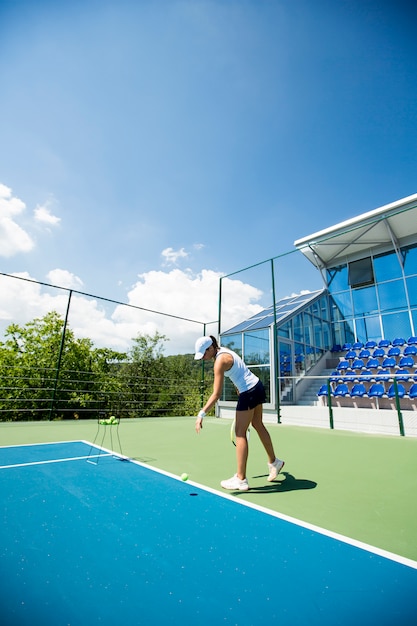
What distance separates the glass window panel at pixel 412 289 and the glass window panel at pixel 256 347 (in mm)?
7051

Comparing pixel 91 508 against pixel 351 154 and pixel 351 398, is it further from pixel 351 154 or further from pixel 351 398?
pixel 351 398

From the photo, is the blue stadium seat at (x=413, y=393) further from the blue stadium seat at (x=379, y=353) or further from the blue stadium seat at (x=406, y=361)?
the blue stadium seat at (x=379, y=353)

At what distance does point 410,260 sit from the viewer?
13391mm

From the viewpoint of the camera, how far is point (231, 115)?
261 inches

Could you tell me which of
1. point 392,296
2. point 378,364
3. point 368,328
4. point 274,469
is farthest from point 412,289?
point 274,469

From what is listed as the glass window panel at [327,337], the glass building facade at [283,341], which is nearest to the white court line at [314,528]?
the glass building facade at [283,341]

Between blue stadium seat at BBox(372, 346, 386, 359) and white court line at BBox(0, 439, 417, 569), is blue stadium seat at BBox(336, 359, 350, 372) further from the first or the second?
white court line at BBox(0, 439, 417, 569)

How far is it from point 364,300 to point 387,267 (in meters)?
1.80

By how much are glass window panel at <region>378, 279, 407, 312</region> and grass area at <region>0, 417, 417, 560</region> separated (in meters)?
8.94

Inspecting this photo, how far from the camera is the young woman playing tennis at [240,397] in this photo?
8.74 feet

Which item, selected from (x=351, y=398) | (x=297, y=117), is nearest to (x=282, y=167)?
(x=297, y=117)

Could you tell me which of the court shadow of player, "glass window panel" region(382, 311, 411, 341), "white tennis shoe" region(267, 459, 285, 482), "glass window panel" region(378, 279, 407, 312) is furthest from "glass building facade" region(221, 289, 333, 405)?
"white tennis shoe" region(267, 459, 285, 482)

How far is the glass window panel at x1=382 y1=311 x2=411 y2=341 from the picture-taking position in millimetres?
12555

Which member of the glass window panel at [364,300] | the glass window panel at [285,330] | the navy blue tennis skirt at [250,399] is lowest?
the navy blue tennis skirt at [250,399]
